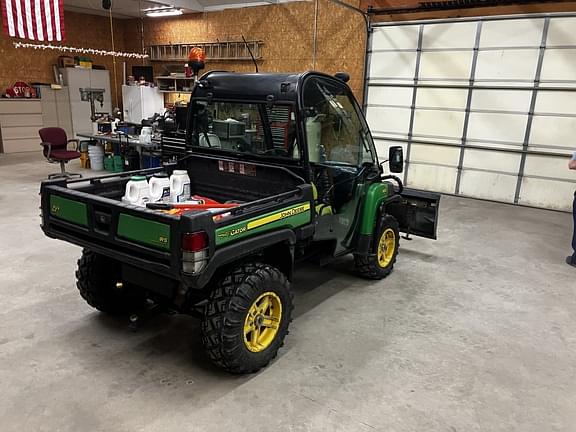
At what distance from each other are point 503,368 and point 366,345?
94 cm

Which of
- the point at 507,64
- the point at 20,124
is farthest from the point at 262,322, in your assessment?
the point at 20,124

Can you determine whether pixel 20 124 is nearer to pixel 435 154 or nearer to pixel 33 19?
pixel 33 19

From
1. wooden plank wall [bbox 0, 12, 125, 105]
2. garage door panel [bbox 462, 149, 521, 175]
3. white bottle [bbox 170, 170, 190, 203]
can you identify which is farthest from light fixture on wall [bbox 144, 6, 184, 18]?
white bottle [bbox 170, 170, 190, 203]

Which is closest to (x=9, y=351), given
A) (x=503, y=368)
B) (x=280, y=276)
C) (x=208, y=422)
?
(x=208, y=422)

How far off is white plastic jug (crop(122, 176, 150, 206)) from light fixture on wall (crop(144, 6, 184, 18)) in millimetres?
10199

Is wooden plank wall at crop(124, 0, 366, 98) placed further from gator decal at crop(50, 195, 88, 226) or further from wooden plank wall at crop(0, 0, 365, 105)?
gator decal at crop(50, 195, 88, 226)

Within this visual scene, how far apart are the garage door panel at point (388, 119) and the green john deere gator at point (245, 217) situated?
5361 millimetres

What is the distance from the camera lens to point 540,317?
12.6ft

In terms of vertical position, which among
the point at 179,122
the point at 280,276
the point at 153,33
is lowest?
the point at 280,276

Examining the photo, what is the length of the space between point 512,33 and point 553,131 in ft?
6.26

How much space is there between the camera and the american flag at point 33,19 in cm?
826

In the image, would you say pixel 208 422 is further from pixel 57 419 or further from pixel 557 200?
pixel 557 200

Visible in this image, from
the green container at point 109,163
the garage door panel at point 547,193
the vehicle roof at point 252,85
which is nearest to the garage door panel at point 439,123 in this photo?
the garage door panel at point 547,193

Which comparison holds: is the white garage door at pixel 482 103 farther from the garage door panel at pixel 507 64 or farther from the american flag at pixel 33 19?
the american flag at pixel 33 19
